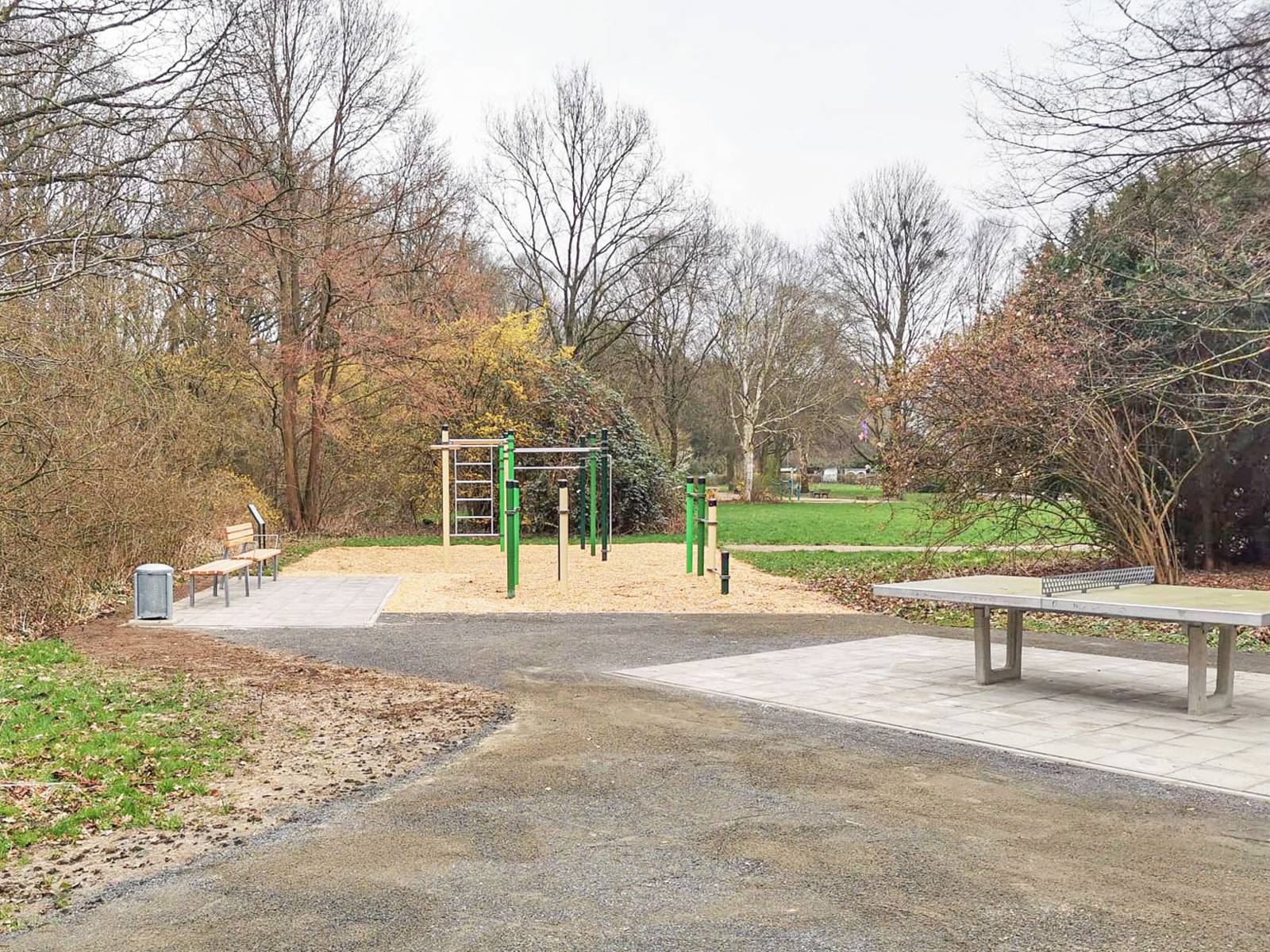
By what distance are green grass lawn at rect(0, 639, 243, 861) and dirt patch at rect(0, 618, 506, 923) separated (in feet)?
0.47

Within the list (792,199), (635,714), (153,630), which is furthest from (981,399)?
(792,199)

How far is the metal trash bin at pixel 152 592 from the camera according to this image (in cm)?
1067

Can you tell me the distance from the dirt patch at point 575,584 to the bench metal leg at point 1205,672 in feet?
17.6

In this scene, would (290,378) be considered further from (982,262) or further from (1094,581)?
(982,262)

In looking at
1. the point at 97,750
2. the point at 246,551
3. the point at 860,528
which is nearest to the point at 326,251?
the point at 246,551

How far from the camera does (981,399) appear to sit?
13250 millimetres

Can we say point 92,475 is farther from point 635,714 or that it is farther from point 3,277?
point 635,714

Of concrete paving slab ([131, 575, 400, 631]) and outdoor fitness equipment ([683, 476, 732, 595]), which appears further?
outdoor fitness equipment ([683, 476, 732, 595])

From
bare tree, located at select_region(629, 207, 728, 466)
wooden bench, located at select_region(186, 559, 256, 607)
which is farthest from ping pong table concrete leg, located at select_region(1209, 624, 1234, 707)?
bare tree, located at select_region(629, 207, 728, 466)

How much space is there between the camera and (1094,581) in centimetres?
727

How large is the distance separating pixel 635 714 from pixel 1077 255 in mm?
9324

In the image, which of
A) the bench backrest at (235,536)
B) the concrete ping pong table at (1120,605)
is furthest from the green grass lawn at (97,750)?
the bench backrest at (235,536)

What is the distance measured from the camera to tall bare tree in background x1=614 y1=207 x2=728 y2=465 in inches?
1437

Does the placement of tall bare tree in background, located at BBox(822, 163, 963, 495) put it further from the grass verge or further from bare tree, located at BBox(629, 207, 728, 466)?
the grass verge
